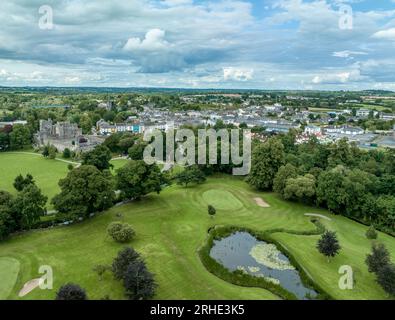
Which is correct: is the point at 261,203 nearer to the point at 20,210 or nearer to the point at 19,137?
the point at 20,210

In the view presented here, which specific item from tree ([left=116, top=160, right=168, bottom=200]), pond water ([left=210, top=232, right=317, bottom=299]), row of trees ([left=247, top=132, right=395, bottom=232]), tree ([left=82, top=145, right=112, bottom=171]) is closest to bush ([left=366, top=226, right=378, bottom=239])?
row of trees ([left=247, top=132, right=395, bottom=232])

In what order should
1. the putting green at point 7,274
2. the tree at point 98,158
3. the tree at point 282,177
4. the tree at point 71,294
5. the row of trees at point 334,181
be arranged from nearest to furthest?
the tree at point 71,294
the putting green at point 7,274
the row of trees at point 334,181
the tree at point 282,177
the tree at point 98,158

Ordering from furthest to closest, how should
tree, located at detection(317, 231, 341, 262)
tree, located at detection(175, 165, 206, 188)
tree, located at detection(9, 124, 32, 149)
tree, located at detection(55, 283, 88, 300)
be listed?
tree, located at detection(9, 124, 32, 149) < tree, located at detection(175, 165, 206, 188) < tree, located at detection(317, 231, 341, 262) < tree, located at detection(55, 283, 88, 300)

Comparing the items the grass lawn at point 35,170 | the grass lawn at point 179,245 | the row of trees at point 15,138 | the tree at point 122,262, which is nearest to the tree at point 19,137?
the row of trees at point 15,138

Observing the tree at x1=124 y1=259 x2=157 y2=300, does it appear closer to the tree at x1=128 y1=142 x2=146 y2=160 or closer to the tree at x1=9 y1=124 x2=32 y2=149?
the tree at x1=128 y1=142 x2=146 y2=160

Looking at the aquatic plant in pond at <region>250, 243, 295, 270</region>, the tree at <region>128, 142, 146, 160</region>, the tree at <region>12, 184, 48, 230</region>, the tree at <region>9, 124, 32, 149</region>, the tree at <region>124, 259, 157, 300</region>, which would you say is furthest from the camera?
the tree at <region>9, 124, 32, 149</region>

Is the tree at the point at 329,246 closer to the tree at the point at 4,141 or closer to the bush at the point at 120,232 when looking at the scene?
the bush at the point at 120,232

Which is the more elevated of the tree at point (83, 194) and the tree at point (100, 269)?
the tree at point (83, 194)
